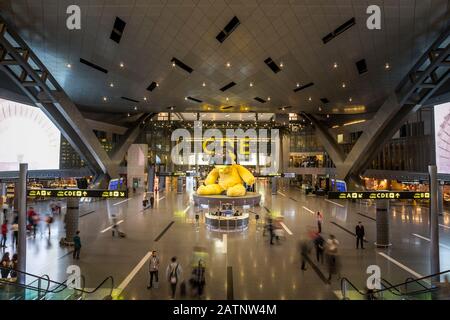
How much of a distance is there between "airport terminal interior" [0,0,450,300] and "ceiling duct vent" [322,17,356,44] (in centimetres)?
7

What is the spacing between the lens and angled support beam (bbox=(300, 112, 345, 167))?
2763 centimetres

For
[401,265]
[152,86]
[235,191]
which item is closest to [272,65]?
[152,86]

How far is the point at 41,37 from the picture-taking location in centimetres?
1207

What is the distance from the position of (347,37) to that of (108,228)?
15.8 meters

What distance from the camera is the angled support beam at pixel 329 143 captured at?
27631 millimetres

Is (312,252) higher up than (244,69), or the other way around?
(244,69)

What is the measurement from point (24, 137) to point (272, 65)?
1766 centimetres

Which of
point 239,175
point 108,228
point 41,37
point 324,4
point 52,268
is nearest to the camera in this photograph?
point 52,268

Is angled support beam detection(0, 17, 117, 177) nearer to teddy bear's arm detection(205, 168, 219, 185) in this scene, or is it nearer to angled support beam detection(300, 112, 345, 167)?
teddy bear's arm detection(205, 168, 219, 185)

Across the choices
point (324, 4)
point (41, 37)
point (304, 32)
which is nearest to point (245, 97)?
point (304, 32)

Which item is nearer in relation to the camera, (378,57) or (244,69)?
(378,57)
